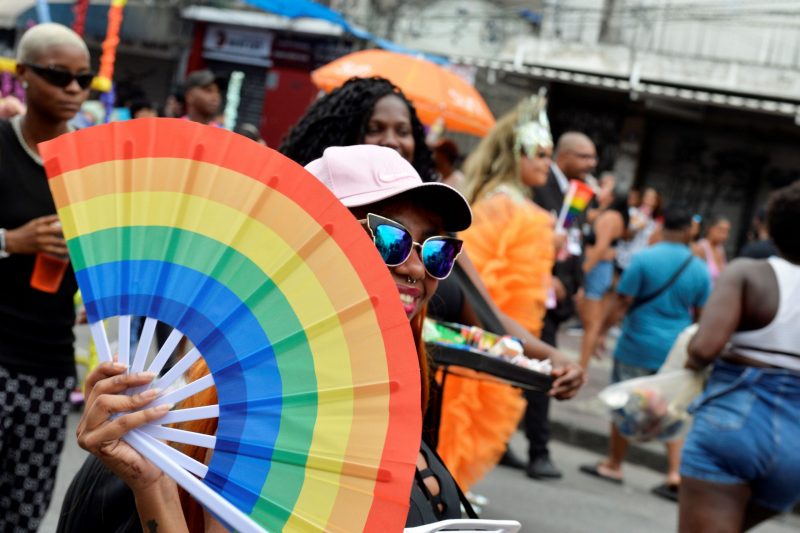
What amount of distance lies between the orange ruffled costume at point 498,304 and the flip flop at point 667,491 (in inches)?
150

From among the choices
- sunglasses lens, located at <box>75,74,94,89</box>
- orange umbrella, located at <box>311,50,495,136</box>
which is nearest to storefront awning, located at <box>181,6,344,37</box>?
orange umbrella, located at <box>311,50,495,136</box>

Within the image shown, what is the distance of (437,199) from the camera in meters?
2.15

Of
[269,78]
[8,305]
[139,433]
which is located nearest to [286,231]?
[139,433]

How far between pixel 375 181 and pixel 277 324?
2.19ft

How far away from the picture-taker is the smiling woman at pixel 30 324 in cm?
341

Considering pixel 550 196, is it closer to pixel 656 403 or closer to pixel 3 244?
pixel 656 403

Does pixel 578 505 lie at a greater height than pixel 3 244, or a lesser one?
lesser

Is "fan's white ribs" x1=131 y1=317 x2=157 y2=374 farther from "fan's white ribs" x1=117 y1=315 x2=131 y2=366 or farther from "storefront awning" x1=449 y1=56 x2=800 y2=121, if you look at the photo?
"storefront awning" x1=449 y1=56 x2=800 y2=121

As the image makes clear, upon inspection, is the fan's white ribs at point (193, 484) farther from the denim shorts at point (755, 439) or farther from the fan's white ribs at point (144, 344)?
the denim shorts at point (755, 439)

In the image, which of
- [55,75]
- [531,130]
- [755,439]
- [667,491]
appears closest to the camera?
[55,75]

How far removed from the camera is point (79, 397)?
664cm

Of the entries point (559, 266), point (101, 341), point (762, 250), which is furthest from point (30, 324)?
point (762, 250)

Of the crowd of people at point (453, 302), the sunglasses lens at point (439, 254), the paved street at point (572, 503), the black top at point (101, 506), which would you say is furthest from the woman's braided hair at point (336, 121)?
the paved street at point (572, 503)

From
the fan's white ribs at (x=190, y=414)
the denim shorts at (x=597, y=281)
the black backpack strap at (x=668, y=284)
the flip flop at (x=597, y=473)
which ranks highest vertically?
the fan's white ribs at (x=190, y=414)
